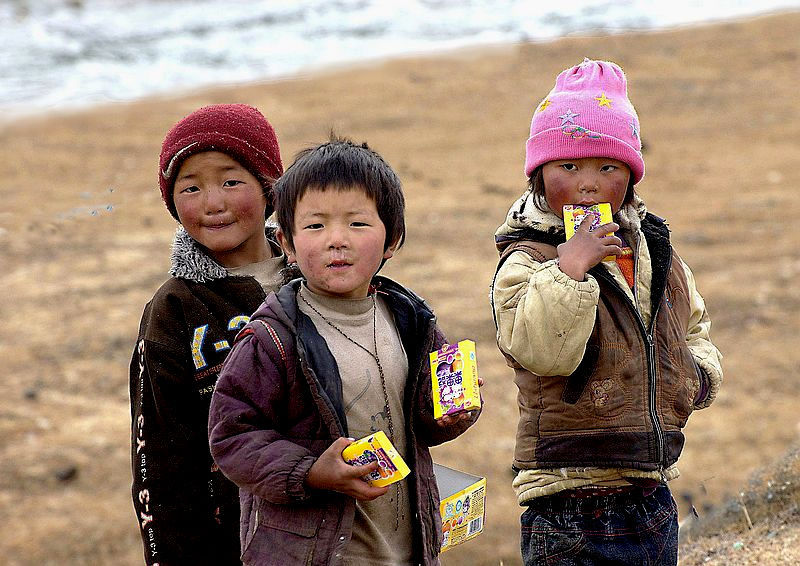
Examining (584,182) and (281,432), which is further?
(584,182)

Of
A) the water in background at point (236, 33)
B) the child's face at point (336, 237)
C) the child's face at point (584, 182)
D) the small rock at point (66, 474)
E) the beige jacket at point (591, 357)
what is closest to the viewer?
the child's face at point (336, 237)

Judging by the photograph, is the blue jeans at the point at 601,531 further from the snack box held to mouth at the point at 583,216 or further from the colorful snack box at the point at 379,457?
the colorful snack box at the point at 379,457

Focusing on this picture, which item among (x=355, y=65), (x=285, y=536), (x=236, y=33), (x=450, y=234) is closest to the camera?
(x=285, y=536)

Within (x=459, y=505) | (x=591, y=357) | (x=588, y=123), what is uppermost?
(x=588, y=123)

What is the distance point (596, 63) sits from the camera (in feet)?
10.0

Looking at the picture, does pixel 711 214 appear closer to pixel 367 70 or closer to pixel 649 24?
pixel 367 70

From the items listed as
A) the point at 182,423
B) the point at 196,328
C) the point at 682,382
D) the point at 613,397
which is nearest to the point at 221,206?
the point at 196,328

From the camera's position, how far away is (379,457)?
7.30ft

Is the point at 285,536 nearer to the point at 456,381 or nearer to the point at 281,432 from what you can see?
the point at 281,432

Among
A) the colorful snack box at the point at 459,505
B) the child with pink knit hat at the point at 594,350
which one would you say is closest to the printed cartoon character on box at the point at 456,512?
the colorful snack box at the point at 459,505

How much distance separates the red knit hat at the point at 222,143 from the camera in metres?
3.01

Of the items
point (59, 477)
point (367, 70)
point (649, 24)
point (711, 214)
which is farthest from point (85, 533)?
point (649, 24)

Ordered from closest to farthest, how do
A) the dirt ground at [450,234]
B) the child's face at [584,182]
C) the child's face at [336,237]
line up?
the child's face at [336,237] < the child's face at [584,182] < the dirt ground at [450,234]

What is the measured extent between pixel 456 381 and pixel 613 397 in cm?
60
